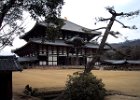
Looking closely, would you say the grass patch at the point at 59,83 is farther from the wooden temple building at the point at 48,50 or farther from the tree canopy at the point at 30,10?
the wooden temple building at the point at 48,50

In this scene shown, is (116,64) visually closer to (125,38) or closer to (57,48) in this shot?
(57,48)

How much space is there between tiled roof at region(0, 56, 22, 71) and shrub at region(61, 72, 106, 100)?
500cm

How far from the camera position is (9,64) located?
15461 mm

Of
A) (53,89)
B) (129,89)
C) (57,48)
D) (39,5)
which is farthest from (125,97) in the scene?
(57,48)

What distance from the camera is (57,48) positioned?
176ft

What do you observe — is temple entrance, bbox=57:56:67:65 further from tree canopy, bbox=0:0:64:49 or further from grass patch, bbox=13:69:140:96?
tree canopy, bbox=0:0:64:49

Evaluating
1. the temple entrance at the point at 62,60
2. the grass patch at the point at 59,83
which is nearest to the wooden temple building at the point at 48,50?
the temple entrance at the point at 62,60

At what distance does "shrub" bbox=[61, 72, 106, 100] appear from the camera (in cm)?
1881

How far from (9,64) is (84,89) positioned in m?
5.73

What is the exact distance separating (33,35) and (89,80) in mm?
39050

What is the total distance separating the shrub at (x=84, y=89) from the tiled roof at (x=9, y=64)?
5.00 m

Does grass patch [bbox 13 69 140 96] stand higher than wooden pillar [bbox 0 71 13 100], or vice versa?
wooden pillar [bbox 0 71 13 100]

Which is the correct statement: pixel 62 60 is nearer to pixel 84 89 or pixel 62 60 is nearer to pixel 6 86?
pixel 84 89

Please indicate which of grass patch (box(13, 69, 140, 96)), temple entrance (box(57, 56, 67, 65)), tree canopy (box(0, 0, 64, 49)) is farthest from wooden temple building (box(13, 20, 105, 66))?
tree canopy (box(0, 0, 64, 49))
